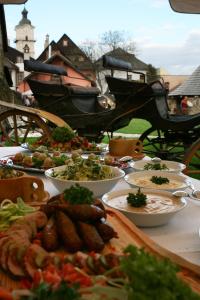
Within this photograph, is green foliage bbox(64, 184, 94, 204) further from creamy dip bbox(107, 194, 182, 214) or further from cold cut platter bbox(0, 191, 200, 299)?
creamy dip bbox(107, 194, 182, 214)

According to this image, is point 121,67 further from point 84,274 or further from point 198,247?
point 84,274

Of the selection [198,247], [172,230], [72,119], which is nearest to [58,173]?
[172,230]

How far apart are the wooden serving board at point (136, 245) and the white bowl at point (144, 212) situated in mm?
62

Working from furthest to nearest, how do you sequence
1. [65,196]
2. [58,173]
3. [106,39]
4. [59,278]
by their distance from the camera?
[106,39]
[58,173]
[65,196]
[59,278]

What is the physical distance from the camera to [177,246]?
1165mm

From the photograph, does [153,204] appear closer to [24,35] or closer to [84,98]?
[84,98]

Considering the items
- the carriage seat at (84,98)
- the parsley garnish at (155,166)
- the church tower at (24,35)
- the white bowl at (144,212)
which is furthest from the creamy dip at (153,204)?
the church tower at (24,35)

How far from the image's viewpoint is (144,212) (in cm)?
128

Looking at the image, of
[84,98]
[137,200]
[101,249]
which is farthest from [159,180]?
[84,98]

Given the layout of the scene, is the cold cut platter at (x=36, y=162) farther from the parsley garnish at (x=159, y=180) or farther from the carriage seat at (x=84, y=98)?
the carriage seat at (x=84, y=98)

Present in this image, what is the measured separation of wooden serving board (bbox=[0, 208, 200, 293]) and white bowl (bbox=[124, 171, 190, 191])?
45 cm

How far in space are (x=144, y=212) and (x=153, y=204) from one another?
0.30 ft

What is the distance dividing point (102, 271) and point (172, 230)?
54cm

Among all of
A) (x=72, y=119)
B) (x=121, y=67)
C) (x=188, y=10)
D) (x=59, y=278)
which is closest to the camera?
(x=59, y=278)
